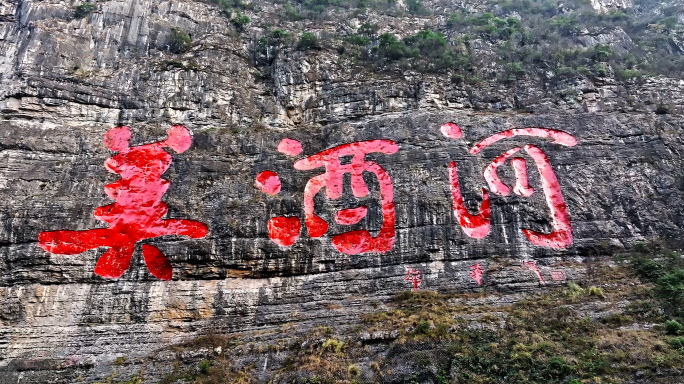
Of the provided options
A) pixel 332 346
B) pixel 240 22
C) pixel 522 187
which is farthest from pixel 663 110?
pixel 240 22

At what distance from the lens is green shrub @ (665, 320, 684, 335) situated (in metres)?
10.7

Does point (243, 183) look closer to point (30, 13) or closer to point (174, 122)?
point (174, 122)

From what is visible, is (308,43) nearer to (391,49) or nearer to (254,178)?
(391,49)

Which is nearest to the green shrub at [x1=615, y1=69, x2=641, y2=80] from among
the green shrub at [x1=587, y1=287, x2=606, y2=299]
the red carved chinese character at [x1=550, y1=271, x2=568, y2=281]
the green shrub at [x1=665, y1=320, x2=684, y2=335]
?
the red carved chinese character at [x1=550, y1=271, x2=568, y2=281]

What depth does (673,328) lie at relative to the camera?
10.7 meters

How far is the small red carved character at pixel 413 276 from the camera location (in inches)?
516

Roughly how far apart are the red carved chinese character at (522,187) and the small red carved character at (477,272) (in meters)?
0.92

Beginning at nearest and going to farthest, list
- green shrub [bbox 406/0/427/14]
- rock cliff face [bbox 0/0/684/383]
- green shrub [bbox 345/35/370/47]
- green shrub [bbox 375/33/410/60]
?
1. rock cliff face [bbox 0/0/684/383]
2. green shrub [bbox 375/33/410/60]
3. green shrub [bbox 345/35/370/47]
4. green shrub [bbox 406/0/427/14]

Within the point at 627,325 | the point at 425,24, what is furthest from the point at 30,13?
the point at 627,325

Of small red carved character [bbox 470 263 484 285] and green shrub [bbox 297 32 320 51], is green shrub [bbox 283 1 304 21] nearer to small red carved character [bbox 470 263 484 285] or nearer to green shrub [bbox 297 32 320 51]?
green shrub [bbox 297 32 320 51]

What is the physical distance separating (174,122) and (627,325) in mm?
15022

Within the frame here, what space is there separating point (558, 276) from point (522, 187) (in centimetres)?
292

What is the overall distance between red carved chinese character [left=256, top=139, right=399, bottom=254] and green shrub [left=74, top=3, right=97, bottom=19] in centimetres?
1071

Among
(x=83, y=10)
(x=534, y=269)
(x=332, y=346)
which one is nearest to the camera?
(x=332, y=346)
